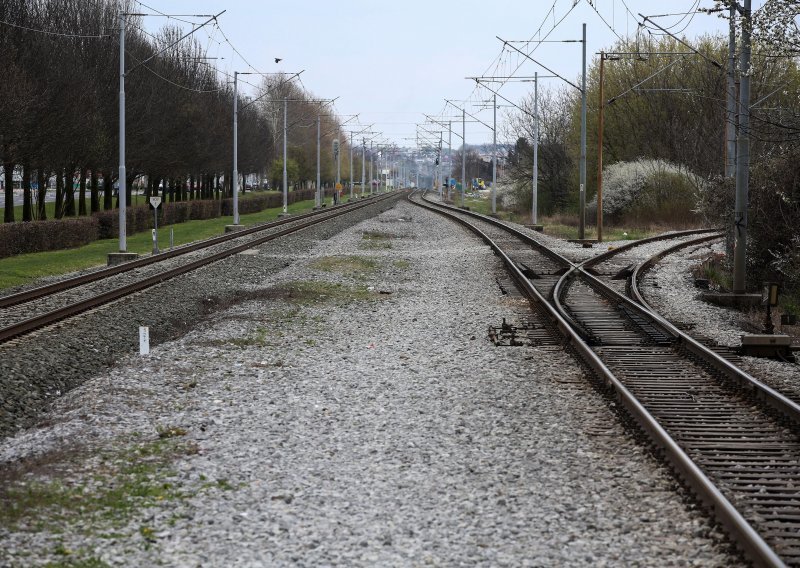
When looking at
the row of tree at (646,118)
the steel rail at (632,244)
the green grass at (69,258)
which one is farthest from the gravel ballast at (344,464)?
the row of tree at (646,118)

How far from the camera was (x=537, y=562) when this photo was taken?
6.37 m

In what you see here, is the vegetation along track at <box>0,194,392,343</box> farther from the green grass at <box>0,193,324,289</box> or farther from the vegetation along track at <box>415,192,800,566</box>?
the vegetation along track at <box>415,192,800,566</box>

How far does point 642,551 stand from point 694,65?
5529cm

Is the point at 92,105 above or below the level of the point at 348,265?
above

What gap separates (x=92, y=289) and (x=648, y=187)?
35309 mm

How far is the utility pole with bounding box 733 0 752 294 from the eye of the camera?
58.3 ft

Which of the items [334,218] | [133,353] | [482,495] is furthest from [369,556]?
[334,218]

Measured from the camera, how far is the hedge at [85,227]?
3284 cm

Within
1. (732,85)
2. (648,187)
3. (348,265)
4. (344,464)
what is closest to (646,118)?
(648,187)

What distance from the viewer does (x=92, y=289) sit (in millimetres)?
22078

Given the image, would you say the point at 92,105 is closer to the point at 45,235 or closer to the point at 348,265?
the point at 45,235

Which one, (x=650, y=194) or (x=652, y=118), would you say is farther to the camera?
(x=652, y=118)

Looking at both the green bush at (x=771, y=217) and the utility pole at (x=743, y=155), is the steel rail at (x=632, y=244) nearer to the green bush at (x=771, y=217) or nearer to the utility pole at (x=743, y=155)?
the green bush at (x=771, y=217)

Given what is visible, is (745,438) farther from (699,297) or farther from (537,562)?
(699,297)
